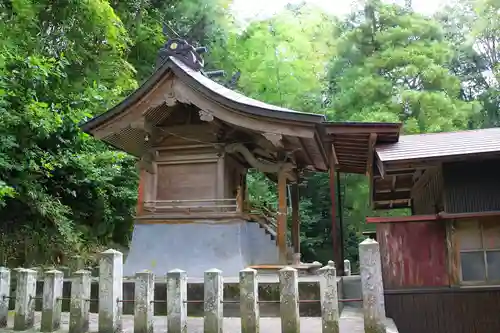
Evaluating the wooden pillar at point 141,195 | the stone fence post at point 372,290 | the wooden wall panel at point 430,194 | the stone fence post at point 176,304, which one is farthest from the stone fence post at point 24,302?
the wooden wall panel at point 430,194

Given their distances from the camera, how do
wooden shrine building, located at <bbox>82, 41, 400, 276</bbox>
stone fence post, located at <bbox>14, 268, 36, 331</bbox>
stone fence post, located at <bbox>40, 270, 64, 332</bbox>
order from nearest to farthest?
stone fence post, located at <bbox>40, 270, 64, 332</bbox>
stone fence post, located at <bbox>14, 268, 36, 331</bbox>
wooden shrine building, located at <bbox>82, 41, 400, 276</bbox>

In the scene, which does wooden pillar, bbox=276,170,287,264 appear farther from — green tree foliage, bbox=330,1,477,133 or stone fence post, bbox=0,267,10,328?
green tree foliage, bbox=330,1,477,133

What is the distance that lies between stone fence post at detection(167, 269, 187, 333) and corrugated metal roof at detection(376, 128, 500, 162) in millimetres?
3781

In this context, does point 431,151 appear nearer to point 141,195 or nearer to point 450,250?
point 450,250

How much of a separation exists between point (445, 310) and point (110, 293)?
16.6ft

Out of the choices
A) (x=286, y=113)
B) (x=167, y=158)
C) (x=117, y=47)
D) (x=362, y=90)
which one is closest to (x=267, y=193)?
(x=362, y=90)

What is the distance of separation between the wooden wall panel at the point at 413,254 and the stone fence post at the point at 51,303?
16.1 feet

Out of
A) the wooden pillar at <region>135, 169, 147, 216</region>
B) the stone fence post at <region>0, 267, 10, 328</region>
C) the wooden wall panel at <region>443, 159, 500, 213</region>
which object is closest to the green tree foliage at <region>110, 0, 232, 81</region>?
the wooden pillar at <region>135, 169, 147, 216</region>

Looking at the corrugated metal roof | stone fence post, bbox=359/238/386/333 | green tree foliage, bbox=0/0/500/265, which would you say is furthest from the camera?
green tree foliage, bbox=0/0/500/265

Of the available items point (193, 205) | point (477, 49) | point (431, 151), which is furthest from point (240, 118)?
point (477, 49)

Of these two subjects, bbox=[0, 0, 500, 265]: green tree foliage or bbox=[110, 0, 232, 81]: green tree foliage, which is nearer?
bbox=[0, 0, 500, 265]: green tree foliage

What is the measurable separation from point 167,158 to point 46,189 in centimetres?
431

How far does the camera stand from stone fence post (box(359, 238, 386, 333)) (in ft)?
16.7

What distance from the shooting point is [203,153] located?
9875 millimetres
